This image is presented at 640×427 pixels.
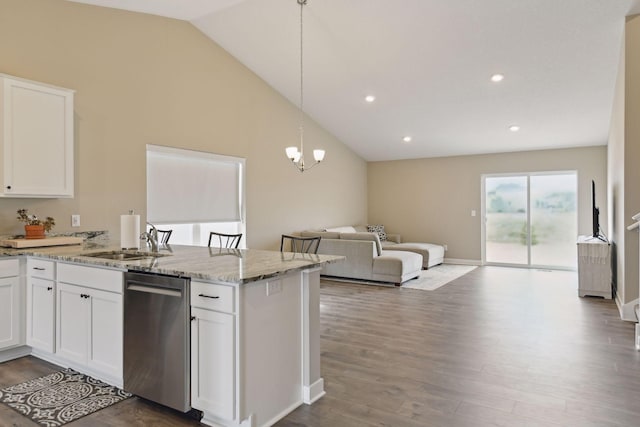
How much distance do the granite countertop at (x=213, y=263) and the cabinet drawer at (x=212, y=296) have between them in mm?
49

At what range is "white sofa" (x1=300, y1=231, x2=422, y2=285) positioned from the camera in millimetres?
6383

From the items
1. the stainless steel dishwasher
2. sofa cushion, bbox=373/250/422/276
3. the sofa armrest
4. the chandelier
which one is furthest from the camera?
the sofa armrest

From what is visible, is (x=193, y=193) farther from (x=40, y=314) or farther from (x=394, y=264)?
(x=394, y=264)

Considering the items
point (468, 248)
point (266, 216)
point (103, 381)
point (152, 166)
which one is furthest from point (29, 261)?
point (468, 248)

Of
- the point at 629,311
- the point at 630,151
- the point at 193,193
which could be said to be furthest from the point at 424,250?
the point at 193,193

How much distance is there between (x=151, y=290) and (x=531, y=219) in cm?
781

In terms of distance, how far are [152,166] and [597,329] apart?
208 inches

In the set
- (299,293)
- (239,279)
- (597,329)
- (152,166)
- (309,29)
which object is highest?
(309,29)

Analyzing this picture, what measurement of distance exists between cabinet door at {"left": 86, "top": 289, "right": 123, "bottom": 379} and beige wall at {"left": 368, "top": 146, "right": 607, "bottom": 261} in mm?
7633

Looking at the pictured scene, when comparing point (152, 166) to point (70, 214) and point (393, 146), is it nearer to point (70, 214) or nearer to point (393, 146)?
point (70, 214)

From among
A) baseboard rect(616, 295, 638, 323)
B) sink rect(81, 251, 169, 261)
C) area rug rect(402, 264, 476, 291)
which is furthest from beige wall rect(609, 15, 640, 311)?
sink rect(81, 251, 169, 261)

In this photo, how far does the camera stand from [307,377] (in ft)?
8.45

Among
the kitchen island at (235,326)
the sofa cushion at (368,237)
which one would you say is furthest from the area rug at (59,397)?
the sofa cushion at (368,237)

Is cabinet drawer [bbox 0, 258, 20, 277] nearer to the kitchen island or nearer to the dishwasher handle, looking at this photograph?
the kitchen island
